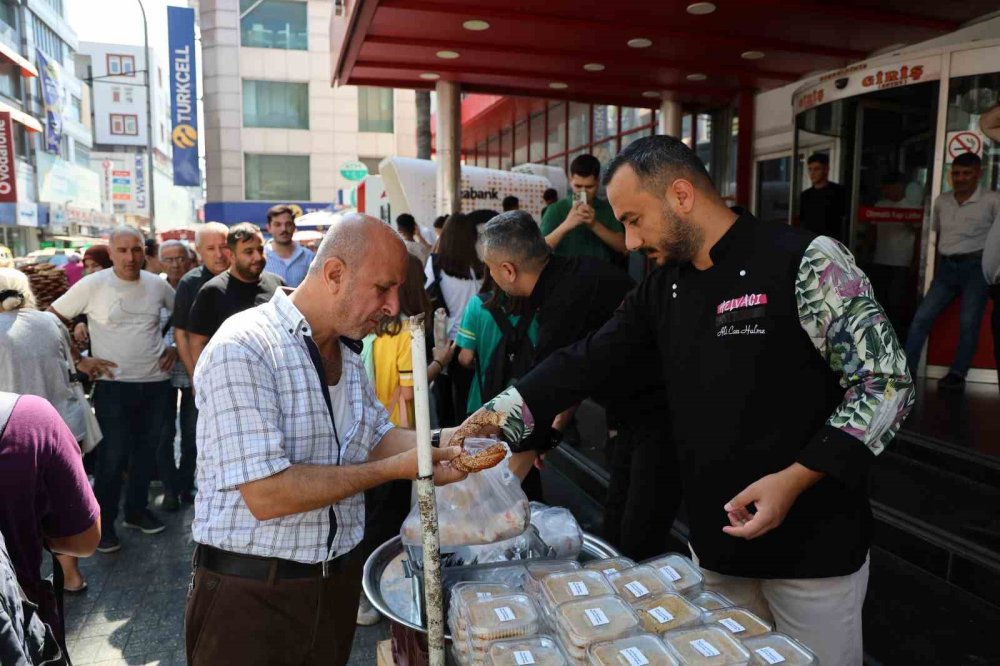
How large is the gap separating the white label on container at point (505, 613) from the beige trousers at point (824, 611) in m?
0.66

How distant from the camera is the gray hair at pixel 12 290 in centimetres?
359

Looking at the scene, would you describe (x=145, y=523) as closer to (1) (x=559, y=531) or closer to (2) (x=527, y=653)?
(1) (x=559, y=531)

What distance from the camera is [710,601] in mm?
Result: 1562

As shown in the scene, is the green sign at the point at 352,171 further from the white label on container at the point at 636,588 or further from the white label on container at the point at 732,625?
the white label on container at the point at 732,625

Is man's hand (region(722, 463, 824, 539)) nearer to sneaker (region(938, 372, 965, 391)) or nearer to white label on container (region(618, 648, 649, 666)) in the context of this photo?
white label on container (region(618, 648, 649, 666))

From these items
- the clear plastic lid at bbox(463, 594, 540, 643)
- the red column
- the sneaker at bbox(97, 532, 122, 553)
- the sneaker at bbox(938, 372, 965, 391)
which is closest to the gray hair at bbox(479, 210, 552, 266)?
the clear plastic lid at bbox(463, 594, 540, 643)

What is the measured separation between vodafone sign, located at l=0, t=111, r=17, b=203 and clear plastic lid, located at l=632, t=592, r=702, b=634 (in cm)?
3113

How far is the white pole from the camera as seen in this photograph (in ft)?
4.42

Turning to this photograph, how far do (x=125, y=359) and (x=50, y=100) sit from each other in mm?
43096

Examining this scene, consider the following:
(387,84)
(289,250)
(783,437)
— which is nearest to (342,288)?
(783,437)

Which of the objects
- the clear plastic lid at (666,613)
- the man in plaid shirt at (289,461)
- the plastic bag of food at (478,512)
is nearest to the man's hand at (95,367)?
the man in plaid shirt at (289,461)

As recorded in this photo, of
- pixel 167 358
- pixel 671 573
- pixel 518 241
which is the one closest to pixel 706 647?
pixel 671 573

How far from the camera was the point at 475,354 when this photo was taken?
162 inches

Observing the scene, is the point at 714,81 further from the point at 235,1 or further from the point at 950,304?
the point at 235,1
